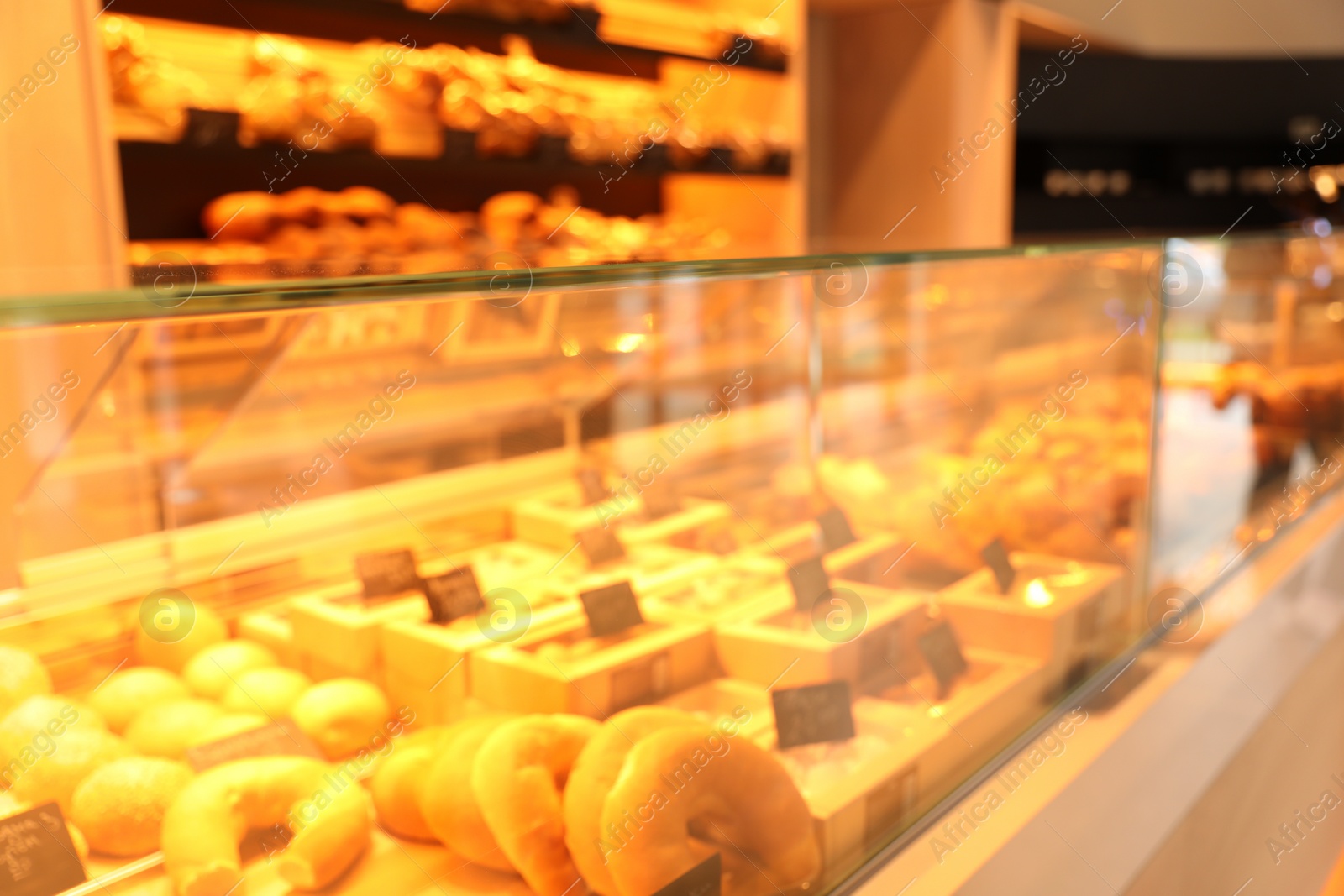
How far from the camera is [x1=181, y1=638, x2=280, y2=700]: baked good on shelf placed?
0.82 m

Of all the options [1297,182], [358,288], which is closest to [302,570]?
[358,288]

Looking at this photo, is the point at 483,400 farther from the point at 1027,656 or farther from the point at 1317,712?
the point at 1317,712

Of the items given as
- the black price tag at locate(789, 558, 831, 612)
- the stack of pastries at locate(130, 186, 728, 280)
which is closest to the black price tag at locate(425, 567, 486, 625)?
the black price tag at locate(789, 558, 831, 612)

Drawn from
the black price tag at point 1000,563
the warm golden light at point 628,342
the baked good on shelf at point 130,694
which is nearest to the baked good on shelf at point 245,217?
the warm golden light at point 628,342

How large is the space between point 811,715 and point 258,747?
440 millimetres

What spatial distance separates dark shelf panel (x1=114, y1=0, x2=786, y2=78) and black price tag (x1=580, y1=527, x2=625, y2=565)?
1.61 meters

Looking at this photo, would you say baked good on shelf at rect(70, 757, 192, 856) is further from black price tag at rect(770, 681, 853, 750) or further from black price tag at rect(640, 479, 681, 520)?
black price tag at rect(640, 479, 681, 520)

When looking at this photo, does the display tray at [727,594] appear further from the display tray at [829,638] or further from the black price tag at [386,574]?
the black price tag at [386,574]

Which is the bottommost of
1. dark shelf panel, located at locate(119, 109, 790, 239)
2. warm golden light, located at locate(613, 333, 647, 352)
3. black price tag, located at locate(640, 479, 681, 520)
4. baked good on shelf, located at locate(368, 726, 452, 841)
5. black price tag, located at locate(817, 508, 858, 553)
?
baked good on shelf, located at locate(368, 726, 452, 841)

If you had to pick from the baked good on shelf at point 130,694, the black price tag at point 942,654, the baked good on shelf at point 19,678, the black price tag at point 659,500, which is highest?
the black price tag at point 659,500

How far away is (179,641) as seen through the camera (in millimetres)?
876

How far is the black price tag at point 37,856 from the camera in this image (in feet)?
1.98

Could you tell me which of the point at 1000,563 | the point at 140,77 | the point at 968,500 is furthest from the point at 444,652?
the point at 140,77

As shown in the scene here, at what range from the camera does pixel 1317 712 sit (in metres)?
1.62
